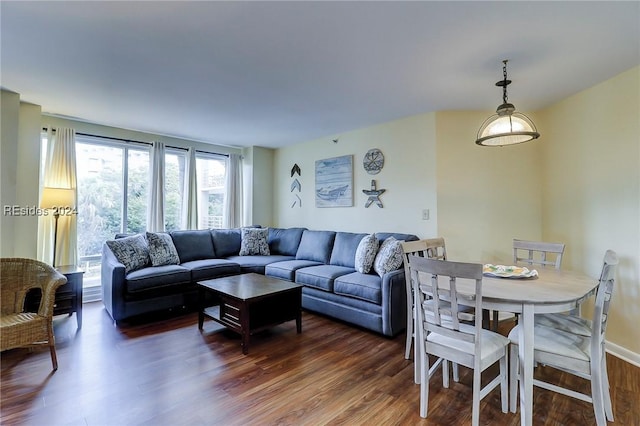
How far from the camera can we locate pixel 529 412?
1.70 metres

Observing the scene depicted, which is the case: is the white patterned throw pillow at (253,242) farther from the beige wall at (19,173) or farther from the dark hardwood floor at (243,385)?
the beige wall at (19,173)

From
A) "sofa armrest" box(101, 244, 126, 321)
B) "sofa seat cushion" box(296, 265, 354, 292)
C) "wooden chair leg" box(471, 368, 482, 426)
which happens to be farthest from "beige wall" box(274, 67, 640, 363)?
"sofa armrest" box(101, 244, 126, 321)

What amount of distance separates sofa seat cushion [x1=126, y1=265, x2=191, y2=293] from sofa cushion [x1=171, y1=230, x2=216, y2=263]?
502 mm

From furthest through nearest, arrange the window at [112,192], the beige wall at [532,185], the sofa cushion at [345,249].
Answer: the window at [112,192]
the sofa cushion at [345,249]
the beige wall at [532,185]

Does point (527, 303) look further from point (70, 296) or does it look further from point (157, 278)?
point (70, 296)

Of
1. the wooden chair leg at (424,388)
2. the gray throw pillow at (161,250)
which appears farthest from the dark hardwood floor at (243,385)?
the gray throw pillow at (161,250)

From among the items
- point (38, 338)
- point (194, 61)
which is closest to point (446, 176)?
point (194, 61)

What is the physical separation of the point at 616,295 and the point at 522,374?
1.88 meters

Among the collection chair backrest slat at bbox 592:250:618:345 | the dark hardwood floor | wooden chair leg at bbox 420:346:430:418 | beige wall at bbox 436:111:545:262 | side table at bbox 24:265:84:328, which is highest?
beige wall at bbox 436:111:545:262

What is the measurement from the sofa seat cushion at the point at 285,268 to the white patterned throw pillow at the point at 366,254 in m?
0.84

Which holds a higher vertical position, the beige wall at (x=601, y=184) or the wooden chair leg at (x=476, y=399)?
the beige wall at (x=601, y=184)

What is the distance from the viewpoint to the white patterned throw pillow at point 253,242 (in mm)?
4953

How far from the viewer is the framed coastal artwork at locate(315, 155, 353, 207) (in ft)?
15.3

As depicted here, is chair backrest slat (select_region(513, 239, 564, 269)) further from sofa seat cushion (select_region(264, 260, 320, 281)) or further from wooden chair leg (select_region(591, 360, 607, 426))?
sofa seat cushion (select_region(264, 260, 320, 281))
